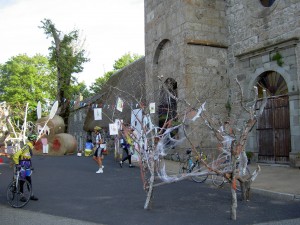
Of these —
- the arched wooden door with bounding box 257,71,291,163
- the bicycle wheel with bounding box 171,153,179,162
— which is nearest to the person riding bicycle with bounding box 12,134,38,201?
the arched wooden door with bounding box 257,71,291,163

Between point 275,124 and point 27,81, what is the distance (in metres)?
35.0

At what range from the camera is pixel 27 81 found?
140 feet

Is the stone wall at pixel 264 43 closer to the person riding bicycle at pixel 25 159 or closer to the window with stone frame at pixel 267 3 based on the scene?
the window with stone frame at pixel 267 3

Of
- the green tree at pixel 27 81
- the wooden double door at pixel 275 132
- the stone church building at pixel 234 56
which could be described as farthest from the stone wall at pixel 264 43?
the green tree at pixel 27 81

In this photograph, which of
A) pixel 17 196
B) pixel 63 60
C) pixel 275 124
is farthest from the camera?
pixel 63 60

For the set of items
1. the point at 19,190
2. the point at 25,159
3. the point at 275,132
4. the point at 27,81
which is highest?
the point at 27,81

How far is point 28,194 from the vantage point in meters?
7.93

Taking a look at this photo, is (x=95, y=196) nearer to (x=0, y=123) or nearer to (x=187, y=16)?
(x=187, y=16)

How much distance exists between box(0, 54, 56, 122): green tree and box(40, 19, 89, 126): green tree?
9.96m

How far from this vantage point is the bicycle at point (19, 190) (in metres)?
7.71

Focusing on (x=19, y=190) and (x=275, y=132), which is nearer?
(x=19, y=190)

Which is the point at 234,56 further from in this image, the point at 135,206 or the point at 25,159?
the point at 25,159

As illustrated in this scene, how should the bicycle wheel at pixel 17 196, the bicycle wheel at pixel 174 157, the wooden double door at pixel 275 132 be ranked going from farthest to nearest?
the bicycle wheel at pixel 174 157, the wooden double door at pixel 275 132, the bicycle wheel at pixel 17 196

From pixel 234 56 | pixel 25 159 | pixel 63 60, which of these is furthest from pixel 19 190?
pixel 63 60
